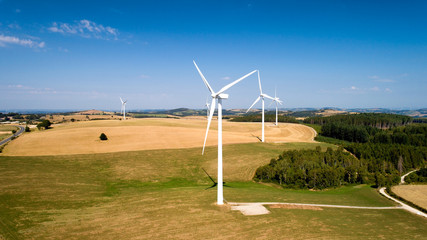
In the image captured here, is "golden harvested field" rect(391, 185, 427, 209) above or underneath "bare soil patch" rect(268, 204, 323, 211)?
underneath

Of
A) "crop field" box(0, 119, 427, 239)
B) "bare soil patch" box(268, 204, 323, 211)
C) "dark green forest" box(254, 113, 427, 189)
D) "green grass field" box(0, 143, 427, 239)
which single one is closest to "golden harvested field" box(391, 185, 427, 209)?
"crop field" box(0, 119, 427, 239)

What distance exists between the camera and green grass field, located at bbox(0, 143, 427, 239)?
812 inches

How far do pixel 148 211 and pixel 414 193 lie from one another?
Answer: 43.7m

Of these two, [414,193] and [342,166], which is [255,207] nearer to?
[414,193]

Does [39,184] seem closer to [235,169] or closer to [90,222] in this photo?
[90,222]

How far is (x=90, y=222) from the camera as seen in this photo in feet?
73.3

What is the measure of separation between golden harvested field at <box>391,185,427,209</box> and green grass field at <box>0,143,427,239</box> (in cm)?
370

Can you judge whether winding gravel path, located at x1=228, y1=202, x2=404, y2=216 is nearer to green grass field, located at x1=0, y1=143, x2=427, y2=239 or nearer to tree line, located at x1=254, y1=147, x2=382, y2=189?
green grass field, located at x1=0, y1=143, x2=427, y2=239

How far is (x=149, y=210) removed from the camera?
2634 cm

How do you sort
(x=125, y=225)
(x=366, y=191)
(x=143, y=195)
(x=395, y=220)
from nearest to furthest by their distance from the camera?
(x=125, y=225), (x=395, y=220), (x=143, y=195), (x=366, y=191)

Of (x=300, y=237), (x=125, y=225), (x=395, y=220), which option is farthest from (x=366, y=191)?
(x=125, y=225)

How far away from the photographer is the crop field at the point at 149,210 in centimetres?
2066

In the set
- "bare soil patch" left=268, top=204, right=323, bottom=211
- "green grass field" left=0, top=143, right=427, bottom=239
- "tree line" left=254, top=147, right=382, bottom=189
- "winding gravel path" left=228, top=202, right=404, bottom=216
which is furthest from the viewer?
"tree line" left=254, top=147, right=382, bottom=189

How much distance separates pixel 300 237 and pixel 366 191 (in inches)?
1241
